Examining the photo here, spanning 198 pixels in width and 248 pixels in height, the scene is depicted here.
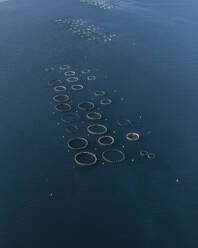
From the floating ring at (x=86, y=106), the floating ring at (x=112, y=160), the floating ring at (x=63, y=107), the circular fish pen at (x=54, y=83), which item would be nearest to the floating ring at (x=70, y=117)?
the floating ring at (x=63, y=107)

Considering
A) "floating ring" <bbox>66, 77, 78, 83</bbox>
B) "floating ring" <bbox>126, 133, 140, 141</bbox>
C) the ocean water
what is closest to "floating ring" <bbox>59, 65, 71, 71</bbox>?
the ocean water

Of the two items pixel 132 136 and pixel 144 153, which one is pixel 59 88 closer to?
pixel 132 136

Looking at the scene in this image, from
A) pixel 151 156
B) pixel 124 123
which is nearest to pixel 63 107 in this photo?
pixel 124 123

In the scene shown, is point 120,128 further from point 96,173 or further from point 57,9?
point 57,9

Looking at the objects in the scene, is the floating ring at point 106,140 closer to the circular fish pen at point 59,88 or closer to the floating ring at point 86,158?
the floating ring at point 86,158

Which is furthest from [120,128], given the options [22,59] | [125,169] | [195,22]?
[195,22]

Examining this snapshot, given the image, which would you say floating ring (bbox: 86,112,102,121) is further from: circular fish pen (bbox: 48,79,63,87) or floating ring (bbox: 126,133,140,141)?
circular fish pen (bbox: 48,79,63,87)
